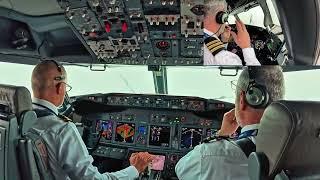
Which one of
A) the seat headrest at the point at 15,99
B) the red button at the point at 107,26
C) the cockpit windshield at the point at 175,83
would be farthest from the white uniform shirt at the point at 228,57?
the cockpit windshield at the point at 175,83

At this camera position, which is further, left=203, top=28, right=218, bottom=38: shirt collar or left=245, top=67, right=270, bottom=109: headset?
left=203, top=28, right=218, bottom=38: shirt collar

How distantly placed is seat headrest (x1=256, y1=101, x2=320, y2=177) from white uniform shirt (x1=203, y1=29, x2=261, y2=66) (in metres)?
1.29

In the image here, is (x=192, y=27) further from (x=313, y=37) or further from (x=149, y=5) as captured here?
(x=313, y=37)

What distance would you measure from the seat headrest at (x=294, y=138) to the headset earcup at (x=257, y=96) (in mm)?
475

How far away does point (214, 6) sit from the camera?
229 centimetres

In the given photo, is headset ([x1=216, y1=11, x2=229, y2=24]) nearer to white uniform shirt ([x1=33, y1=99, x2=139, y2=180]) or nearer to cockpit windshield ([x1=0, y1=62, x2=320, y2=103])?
white uniform shirt ([x1=33, y1=99, x2=139, y2=180])

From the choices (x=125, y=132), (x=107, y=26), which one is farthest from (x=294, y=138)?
(x=125, y=132)

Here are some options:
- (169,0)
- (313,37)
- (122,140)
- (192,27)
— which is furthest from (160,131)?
(313,37)

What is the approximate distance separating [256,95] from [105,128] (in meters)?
2.43

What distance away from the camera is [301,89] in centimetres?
507

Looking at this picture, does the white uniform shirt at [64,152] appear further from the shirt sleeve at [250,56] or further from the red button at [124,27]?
the shirt sleeve at [250,56]

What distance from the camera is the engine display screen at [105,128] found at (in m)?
3.80

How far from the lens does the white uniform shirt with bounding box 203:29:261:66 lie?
2375 millimetres

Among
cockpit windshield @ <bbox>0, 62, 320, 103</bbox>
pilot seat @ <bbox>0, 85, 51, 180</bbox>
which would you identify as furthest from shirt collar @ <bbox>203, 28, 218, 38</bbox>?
cockpit windshield @ <bbox>0, 62, 320, 103</bbox>
